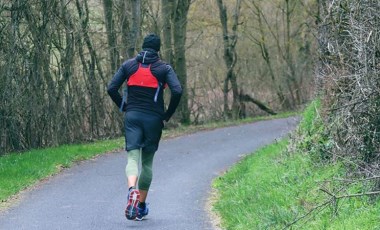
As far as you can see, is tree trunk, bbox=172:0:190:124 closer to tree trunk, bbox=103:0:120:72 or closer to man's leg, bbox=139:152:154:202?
tree trunk, bbox=103:0:120:72

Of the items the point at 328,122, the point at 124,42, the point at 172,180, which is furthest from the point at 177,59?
the point at 328,122

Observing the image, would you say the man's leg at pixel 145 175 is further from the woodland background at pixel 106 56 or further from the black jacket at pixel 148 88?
the woodland background at pixel 106 56

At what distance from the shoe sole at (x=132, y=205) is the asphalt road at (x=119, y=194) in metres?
0.14

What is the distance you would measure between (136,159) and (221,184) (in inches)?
157

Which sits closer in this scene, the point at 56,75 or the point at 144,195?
the point at 144,195

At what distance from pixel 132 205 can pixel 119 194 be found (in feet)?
9.80

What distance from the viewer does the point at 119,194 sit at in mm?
11945

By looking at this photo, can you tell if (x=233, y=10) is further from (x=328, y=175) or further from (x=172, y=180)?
(x=328, y=175)

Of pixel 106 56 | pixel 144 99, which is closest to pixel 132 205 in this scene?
pixel 144 99

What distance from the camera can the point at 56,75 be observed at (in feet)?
68.3

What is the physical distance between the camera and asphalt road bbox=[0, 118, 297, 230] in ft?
31.2

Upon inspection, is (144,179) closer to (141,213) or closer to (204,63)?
(141,213)

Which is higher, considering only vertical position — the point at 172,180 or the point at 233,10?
the point at 233,10

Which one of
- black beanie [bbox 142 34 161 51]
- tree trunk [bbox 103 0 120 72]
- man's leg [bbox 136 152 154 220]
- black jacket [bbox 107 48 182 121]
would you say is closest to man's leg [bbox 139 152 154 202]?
man's leg [bbox 136 152 154 220]
